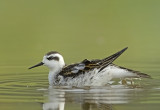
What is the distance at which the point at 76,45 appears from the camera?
79.8ft

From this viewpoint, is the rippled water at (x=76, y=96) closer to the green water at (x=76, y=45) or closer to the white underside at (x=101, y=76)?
the green water at (x=76, y=45)

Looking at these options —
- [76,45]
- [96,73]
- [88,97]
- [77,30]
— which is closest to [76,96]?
[88,97]

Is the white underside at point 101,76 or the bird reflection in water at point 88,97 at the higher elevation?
the white underside at point 101,76

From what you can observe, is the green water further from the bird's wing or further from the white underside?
the bird's wing

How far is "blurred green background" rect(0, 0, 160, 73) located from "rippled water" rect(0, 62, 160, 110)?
126 inches

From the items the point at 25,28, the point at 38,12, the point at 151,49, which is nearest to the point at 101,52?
the point at 151,49

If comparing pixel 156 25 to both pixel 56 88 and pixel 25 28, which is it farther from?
pixel 56 88

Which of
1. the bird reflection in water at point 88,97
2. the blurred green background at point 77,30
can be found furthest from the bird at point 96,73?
the blurred green background at point 77,30

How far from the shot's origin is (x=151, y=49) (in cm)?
2292

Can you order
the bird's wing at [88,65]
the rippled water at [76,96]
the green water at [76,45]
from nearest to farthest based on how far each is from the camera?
the rippled water at [76,96]
the green water at [76,45]
the bird's wing at [88,65]

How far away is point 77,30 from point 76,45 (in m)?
5.19

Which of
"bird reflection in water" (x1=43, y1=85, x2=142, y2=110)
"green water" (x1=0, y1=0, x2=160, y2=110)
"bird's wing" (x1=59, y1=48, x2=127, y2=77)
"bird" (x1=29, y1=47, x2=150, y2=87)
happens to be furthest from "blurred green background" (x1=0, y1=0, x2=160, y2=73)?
"bird reflection in water" (x1=43, y1=85, x2=142, y2=110)

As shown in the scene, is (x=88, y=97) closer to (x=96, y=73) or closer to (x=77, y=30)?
(x=96, y=73)

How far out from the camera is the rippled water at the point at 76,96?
12312 millimetres
